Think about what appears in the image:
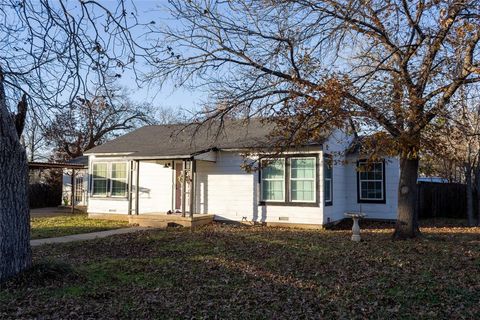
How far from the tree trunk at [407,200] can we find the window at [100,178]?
42.6 ft

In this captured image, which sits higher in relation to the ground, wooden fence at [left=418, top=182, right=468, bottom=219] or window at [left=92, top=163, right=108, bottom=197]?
window at [left=92, top=163, right=108, bottom=197]

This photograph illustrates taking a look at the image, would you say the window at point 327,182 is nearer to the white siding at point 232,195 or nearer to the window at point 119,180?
the white siding at point 232,195

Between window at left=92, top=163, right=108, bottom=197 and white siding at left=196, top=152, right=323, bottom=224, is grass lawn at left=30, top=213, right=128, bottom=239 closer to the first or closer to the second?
window at left=92, top=163, right=108, bottom=197

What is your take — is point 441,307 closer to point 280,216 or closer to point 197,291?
point 197,291

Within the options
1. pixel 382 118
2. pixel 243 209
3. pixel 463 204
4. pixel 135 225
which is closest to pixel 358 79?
pixel 382 118

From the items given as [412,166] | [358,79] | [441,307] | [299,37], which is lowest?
[441,307]

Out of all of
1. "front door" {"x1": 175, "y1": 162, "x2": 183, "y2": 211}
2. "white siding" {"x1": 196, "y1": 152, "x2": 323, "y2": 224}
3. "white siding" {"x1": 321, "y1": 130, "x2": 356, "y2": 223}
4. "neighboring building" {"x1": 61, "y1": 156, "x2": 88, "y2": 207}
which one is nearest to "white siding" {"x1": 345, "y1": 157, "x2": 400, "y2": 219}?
"white siding" {"x1": 321, "y1": 130, "x2": 356, "y2": 223}

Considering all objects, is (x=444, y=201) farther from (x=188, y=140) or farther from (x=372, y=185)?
(x=188, y=140)

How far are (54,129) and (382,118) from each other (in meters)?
7.48

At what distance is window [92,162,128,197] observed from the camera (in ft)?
65.6

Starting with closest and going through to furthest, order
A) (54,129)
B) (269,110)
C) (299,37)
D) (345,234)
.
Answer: (54,129) < (299,37) < (269,110) < (345,234)

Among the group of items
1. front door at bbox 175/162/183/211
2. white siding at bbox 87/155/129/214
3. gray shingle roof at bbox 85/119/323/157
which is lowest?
white siding at bbox 87/155/129/214

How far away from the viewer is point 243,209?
56.5ft

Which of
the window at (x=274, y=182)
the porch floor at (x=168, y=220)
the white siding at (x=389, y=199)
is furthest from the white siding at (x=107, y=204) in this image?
the white siding at (x=389, y=199)
